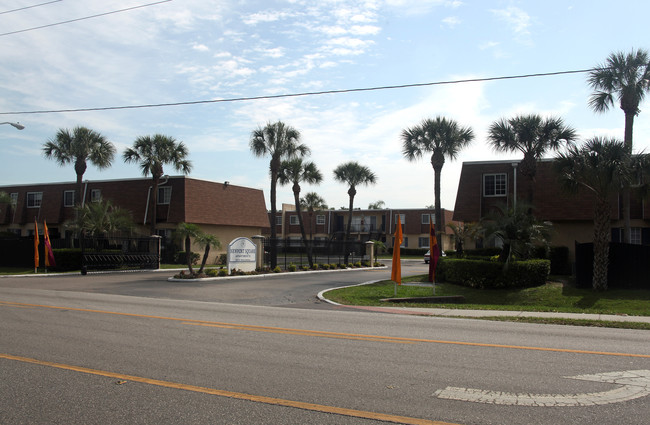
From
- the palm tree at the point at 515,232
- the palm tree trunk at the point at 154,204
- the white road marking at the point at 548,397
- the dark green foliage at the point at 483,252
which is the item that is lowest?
the white road marking at the point at 548,397

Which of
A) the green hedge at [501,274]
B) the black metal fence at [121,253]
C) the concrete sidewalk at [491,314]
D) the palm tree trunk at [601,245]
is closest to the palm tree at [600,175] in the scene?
the palm tree trunk at [601,245]

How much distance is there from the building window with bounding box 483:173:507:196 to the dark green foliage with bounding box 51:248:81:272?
948 inches

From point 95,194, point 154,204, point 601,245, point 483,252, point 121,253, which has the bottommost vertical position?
point 121,253

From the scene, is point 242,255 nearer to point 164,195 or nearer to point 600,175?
point 164,195

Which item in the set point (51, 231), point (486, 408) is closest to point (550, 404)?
point (486, 408)

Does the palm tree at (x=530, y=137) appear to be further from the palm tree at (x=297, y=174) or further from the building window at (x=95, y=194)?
the building window at (x=95, y=194)

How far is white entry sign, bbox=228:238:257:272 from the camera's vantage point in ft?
88.6

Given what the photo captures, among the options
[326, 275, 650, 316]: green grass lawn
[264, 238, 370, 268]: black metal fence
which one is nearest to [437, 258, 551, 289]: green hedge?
[326, 275, 650, 316]: green grass lawn

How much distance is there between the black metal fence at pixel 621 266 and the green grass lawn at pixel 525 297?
0.66m

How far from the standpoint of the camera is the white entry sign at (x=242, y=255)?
88.6ft

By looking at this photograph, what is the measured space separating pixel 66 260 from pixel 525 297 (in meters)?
25.2

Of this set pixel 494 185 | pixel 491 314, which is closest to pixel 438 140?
pixel 494 185

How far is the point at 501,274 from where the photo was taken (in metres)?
20.7

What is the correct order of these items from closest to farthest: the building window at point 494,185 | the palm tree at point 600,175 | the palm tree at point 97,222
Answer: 1. the palm tree at point 600,175
2. the building window at point 494,185
3. the palm tree at point 97,222
